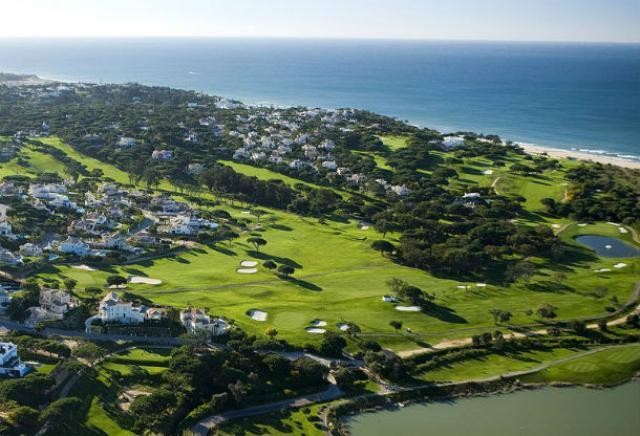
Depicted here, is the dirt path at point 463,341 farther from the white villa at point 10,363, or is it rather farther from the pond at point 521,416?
the white villa at point 10,363

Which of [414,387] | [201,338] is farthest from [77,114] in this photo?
[414,387]

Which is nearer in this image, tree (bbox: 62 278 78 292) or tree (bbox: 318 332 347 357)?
tree (bbox: 318 332 347 357)

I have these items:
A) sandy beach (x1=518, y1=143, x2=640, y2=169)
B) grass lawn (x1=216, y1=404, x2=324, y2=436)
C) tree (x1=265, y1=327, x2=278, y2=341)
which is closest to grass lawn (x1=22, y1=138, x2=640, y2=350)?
tree (x1=265, y1=327, x2=278, y2=341)

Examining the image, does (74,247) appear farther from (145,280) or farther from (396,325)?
(396,325)

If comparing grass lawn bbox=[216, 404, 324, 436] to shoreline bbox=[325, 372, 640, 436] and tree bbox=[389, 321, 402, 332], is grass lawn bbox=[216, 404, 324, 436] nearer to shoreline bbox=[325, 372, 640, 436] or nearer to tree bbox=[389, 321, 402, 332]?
shoreline bbox=[325, 372, 640, 436]

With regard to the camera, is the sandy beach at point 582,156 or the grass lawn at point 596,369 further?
the sandy beach at point 582,156

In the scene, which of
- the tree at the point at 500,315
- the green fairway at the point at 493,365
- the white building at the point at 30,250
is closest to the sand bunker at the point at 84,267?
the white building at the point at 30,250
